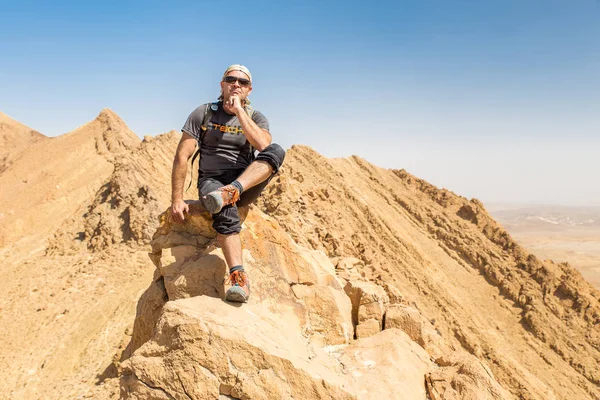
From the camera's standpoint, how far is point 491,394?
3807mm

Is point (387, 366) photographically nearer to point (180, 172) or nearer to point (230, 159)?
point (230, 159)

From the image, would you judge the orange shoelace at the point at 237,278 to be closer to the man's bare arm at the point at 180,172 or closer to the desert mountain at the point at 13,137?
the man's bare arm at the point at 180,172

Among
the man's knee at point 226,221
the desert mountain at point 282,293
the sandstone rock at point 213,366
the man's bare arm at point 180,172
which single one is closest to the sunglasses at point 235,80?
the man's bare arm at point 180,172

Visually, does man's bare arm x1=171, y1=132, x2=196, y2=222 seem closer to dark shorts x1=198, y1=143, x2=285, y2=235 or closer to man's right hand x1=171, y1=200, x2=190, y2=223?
man's right hand x1=171, y1=200, x2=190, y2=223

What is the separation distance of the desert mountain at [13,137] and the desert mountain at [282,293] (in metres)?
9.68

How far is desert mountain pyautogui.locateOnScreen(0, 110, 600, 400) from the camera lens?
3.25m

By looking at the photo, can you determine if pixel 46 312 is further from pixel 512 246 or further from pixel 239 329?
pixel 512 246

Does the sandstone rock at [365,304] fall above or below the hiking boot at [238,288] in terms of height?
below

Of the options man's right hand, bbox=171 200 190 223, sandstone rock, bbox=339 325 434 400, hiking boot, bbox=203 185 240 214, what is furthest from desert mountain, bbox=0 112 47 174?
sandstone rock, bbox=339 325 434 400

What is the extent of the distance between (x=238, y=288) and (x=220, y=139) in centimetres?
169

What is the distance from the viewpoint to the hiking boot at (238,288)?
12.0ft

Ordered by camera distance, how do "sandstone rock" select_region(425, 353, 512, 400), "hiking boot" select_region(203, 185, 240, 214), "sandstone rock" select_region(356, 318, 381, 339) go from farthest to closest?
"sandstone rock" select_region(356, 318, 381, 339)
"sandstone rock" select_region(425, 353, 512, 400)
"hiking boot" select_region(203, 185, 240, 214)

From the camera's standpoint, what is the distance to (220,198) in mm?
3648

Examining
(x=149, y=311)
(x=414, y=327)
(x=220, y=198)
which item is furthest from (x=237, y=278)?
(x=414, y=327)
